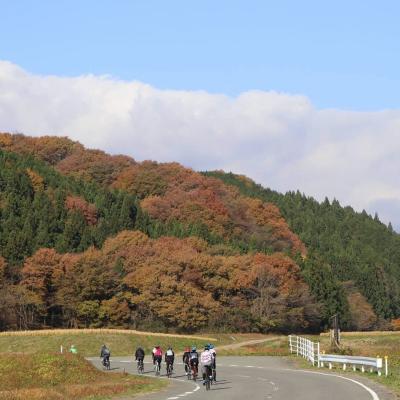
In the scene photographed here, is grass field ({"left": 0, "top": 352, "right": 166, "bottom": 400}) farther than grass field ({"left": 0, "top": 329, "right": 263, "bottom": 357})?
No

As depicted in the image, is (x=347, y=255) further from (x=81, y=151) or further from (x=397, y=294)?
(x=81, y=151)

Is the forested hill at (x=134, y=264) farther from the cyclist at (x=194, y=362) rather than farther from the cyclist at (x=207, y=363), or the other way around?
the cyclist at (x=207, y=363)

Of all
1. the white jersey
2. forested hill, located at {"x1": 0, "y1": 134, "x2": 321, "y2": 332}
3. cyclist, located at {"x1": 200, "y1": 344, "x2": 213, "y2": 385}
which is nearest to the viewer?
cyclist, located at {"x1": 200, "y1": 344, "x2": 213, "y2": 385}

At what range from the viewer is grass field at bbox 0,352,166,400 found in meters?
29.4

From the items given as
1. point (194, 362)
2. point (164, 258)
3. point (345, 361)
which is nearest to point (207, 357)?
point (194, 362)

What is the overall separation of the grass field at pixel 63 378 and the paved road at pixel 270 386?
1.58 meters

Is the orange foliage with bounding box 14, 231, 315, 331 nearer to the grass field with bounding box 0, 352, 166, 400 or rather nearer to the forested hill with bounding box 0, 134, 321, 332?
the forested hill with bounding box 0, 134, 321, 332

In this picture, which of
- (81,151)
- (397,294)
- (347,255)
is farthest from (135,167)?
(397,294)

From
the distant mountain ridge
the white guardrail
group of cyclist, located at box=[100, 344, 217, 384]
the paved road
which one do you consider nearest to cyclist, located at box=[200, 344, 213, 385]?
group of cyclist, located at box=[100, 344, 217, 384]

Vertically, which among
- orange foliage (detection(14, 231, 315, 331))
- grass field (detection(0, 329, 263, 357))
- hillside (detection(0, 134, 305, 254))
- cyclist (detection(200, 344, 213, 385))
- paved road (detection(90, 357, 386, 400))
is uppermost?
hillside (detection(0, 134, 305, 254))

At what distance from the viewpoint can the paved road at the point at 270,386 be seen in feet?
→ 85.6

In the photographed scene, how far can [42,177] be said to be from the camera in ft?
465

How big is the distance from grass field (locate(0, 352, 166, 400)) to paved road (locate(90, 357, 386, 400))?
1.58 m

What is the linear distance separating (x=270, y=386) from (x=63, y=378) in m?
9.49
